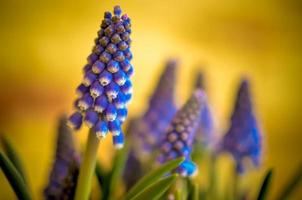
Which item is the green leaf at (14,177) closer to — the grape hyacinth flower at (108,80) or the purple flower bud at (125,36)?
the grape hyacinth flower at (108,80)

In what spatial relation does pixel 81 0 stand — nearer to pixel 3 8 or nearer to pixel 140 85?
pixel 3 8

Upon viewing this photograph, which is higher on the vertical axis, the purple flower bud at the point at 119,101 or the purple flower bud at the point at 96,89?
the purple flower bud at the point at 96,89

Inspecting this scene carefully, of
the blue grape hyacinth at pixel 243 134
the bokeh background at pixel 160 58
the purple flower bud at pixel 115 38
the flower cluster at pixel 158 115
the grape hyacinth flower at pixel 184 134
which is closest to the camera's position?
the purple flower bud at pixel 115 38

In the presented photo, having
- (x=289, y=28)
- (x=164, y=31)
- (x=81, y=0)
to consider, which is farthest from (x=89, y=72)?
(x=289, y=28)

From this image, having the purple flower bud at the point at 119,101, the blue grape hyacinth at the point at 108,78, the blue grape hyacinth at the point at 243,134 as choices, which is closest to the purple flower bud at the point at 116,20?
the blue grape hyacinth at the point at 108,78

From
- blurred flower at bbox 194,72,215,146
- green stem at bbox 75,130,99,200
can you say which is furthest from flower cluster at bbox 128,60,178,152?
green stem at bbox 75,130,99,200

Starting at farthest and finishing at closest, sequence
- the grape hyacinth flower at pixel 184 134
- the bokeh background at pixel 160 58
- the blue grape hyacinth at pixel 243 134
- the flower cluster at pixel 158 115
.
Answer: the bokeh background at pixel 160 58, the flower cluster at pixel 158 115, the blue grape hyacinth at pixel 243 134, the grape hyacinth flower at pixel 184 134
